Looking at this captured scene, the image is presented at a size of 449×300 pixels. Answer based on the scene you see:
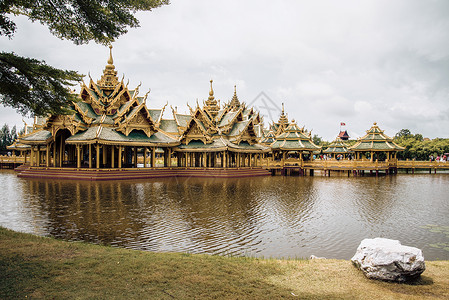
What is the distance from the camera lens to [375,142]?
35969 mm

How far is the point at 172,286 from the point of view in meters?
4.52

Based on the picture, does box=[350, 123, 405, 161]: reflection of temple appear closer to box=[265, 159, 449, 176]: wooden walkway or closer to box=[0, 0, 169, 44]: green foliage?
box=[265, 159, 449, 176]: wooden walkway

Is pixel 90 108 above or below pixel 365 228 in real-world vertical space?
above

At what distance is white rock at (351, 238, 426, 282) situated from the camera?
484 cm

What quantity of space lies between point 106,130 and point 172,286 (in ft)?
80.0

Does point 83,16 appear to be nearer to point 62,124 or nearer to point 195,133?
point 62,124

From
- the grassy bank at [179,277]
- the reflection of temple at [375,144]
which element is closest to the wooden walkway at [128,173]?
the reflection of temple at [375,144]

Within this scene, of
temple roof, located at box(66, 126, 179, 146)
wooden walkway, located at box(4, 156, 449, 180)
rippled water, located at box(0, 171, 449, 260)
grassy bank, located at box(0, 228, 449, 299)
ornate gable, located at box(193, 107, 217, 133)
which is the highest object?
ornate gable, located at box(193, 107, 217, 133)

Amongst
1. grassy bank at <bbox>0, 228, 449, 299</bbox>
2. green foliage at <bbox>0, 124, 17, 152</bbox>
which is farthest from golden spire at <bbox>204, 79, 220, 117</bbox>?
green foliage at <bbox>0, 124, 17, 152</bbox>

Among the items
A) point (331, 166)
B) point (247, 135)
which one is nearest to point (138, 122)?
point (247, 135)

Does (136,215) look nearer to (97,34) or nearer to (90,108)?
(97,34)

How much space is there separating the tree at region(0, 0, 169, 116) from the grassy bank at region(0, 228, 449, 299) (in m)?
3.72

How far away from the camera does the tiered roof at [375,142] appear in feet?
115

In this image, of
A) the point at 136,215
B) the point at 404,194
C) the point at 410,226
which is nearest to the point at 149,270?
the point at 136,215
